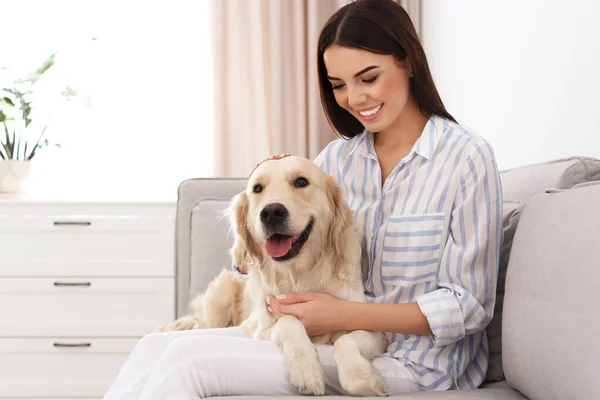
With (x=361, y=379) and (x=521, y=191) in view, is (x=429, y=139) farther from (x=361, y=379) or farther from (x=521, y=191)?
(x=361, y=379)

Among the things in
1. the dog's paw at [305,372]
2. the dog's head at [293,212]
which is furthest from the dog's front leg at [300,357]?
the dog's head at [293,212]

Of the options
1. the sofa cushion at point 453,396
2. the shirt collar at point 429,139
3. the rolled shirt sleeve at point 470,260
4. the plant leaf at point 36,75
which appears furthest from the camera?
the plant leaf at point 36,75

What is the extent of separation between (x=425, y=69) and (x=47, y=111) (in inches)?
129

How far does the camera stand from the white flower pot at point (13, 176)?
12.1 ft

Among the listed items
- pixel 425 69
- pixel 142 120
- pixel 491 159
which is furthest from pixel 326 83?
pixel 142 120

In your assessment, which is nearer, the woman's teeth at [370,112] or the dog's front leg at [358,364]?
the dog's front leg at [358,364]

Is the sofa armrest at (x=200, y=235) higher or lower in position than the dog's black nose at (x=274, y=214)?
lower

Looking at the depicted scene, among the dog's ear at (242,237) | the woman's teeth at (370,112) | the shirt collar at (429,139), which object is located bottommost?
the dog's ear at (242,237)

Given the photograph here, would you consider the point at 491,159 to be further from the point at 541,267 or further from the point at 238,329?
the point at 238,329

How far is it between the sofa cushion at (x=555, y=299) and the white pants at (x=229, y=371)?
0.87 feet

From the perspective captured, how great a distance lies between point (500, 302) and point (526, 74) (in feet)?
3.26

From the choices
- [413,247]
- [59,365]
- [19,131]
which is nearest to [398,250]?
[413,247]

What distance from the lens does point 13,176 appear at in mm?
3705

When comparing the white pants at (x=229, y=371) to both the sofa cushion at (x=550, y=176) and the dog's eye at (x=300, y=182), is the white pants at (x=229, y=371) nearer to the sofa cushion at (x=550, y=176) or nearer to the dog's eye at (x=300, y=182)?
the dog's eye at (x=300, y=182)
